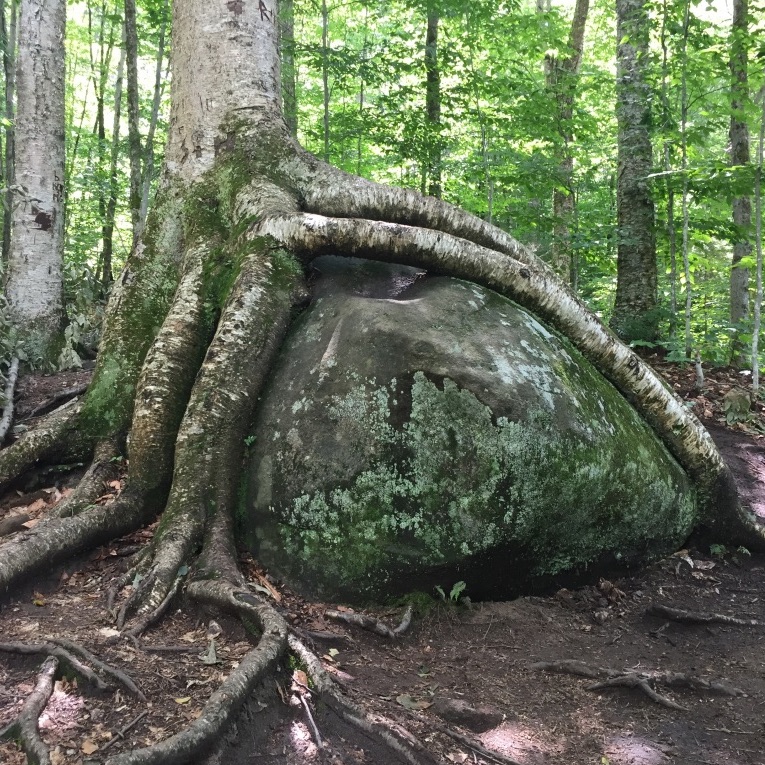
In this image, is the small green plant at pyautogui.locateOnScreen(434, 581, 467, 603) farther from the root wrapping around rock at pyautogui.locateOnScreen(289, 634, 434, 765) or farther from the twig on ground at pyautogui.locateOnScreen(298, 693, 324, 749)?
the twig on ground at pyautogui.locateOnScreen(298, 693, 324, 749)

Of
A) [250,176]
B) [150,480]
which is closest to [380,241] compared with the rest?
[250,176]

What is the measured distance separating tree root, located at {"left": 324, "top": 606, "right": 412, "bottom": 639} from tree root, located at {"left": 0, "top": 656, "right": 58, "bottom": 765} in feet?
4.70

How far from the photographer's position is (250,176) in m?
4.84

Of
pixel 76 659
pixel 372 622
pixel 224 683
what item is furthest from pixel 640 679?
pixel 76 659

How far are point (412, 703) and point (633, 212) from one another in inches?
320

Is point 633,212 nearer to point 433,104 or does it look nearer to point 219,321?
point 433,104

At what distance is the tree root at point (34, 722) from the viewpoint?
2.02 metres

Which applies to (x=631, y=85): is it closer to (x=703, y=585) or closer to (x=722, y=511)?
(x=722, y=511)

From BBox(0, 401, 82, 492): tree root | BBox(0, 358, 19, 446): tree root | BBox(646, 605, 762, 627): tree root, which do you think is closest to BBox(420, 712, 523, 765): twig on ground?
BBox(646, 605, 762, 627): tree root

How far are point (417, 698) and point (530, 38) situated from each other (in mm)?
10515

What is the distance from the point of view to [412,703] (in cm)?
279

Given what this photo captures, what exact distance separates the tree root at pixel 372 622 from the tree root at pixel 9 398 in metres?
3.96

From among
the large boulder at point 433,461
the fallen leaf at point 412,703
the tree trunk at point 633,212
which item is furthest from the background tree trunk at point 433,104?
the fallen leaf at point 412,703

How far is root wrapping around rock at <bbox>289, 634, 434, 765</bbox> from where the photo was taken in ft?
7.95
